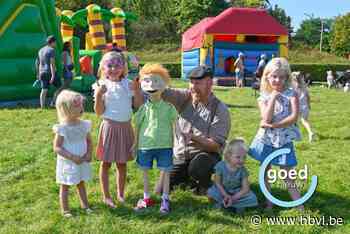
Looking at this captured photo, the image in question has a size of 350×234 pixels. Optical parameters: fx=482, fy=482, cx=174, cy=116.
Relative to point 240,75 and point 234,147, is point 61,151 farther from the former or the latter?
point 240,75

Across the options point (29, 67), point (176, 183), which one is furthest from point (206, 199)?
point (29, 67)

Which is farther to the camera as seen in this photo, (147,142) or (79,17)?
(79,17)

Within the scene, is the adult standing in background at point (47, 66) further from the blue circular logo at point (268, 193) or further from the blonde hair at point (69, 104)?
the blue circular logo at point (268, 193)

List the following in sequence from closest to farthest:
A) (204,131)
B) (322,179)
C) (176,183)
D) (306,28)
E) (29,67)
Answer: (204,131)
(176,183)
(322,179)
(29,67)
(306,28)

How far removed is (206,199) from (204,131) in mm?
625

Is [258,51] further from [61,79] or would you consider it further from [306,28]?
[306,28]

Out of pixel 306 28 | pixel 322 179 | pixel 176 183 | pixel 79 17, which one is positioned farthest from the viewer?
pixel 306 28

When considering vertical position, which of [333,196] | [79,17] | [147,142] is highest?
[79,17]

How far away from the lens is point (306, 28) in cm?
10212

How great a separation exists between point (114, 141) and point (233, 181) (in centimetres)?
108

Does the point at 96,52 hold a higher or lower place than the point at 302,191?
higher

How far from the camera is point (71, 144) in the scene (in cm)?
392

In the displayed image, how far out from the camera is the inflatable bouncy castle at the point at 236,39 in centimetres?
2061

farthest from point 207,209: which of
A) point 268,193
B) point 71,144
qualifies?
point 71,144
